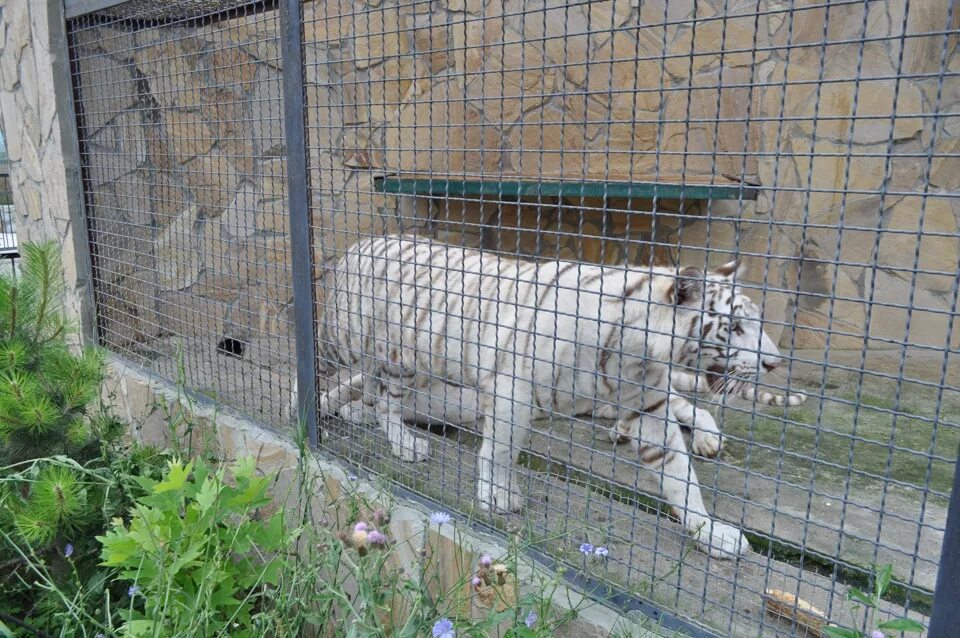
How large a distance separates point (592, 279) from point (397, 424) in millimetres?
983

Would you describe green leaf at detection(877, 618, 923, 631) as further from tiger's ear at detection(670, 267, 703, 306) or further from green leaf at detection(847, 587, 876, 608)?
tiger's ear at detection(670, 267, 703, 306)

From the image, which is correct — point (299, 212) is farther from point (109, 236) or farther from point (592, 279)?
point (109, 236)

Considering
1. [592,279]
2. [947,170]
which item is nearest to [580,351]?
[592,279]

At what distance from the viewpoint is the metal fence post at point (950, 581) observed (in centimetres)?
120

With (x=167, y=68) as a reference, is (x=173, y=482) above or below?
below

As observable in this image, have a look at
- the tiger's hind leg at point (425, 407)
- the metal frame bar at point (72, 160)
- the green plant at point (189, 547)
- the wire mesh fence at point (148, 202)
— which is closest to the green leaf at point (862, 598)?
the green plant at point (189, 547)

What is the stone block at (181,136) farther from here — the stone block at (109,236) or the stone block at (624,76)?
the stone block at (624,76)

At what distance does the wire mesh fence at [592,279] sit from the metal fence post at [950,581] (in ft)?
0.10

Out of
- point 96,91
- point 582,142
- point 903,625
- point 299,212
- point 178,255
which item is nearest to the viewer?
point 903,625

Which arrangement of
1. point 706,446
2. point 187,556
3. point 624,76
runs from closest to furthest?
point 187,556
point 706,446
point 624,76

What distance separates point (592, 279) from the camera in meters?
2.40

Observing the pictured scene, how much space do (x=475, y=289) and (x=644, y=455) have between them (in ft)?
2.72

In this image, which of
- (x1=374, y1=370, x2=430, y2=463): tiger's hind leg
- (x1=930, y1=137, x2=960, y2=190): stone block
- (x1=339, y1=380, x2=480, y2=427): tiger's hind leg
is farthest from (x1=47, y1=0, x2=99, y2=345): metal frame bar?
Answer: (x1=930, y1=137, x2=960, y2=190): stone block

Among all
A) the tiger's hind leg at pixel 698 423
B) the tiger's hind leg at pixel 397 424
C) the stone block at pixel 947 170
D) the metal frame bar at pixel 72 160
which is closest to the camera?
the tiger's hind leg at pixel 397 424
